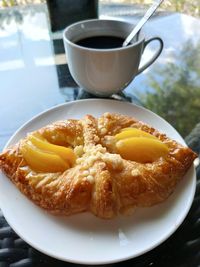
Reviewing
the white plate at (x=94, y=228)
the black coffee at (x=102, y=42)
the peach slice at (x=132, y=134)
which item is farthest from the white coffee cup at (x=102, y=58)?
the white plate at (x=94, y=228)

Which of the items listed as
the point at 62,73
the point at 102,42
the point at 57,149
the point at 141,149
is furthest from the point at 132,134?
the point at 62,73

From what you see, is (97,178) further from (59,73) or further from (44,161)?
(59,73)

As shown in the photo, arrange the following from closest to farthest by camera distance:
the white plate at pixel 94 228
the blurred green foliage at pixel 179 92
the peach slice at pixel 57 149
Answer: the white plate at pixel 94 228 → the peach slice at pixel 57 149 → the blurred green foliage at pixel 179 92

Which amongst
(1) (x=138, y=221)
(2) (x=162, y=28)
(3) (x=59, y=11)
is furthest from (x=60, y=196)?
(2) (x=162, y=28)

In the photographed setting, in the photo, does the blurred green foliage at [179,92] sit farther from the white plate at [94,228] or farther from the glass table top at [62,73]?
the white plate at [94,228]

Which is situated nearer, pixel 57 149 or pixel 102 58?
pixel 57 149
